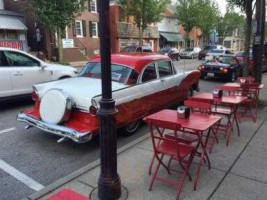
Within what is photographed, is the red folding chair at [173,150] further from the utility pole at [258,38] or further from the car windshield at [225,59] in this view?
the car windshield at [225,59]

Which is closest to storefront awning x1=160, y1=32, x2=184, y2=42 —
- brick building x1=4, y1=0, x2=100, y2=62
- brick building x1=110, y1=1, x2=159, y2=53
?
brick building x1=110, y1=1, x2=159, y2=53

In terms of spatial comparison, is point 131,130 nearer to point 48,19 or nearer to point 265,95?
point 265,95

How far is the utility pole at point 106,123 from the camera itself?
324 centimetres

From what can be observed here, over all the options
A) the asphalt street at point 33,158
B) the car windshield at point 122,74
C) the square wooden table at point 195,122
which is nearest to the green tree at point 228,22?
the car windshield at point 122,74

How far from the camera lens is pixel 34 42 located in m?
28.2

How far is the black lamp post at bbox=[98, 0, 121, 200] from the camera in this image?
3.24 metres

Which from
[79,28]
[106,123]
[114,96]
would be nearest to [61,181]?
[106,123]

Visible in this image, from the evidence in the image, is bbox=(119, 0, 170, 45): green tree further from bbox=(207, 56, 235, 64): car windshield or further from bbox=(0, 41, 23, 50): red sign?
bbox=(207, 56, 235, 64): car windshield

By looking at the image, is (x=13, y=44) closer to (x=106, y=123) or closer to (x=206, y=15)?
(x=106, y=123)

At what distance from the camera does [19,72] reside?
8.09 meters

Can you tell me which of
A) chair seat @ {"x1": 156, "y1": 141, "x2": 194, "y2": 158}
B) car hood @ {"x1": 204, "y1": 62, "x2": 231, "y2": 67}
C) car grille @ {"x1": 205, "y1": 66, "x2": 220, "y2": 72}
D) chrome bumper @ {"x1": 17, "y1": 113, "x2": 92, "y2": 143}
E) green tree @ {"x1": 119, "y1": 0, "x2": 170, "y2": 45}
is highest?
green tree @ {"x1": 119, "y1": 0, "x2": 170, "y2": 45}

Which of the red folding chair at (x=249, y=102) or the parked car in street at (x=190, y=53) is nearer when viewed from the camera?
the red folding chair at (x=249, y=102)

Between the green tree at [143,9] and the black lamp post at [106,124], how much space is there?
29.4 meters

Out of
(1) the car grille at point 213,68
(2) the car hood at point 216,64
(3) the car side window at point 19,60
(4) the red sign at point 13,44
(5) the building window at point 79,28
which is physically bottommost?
(1) the car grille at point 213,68
